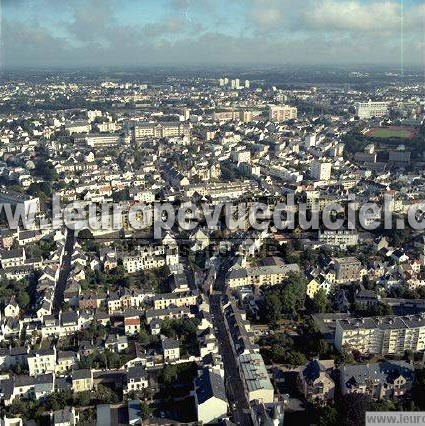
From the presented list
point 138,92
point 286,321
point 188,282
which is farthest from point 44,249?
point 138,92

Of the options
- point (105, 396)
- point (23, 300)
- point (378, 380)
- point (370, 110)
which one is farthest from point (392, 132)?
point (105, 396)

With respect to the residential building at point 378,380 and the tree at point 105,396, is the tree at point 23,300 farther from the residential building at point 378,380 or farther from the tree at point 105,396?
the residential building at point 378,380

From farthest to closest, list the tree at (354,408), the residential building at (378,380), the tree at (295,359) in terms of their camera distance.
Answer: the tree at (295,359) < the residential building at (378,380) < the tree at (354,408)

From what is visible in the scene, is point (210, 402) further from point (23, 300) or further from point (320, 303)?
point (23, 300)

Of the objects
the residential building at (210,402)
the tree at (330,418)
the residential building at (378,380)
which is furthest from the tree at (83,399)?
the residential building at (378,380)

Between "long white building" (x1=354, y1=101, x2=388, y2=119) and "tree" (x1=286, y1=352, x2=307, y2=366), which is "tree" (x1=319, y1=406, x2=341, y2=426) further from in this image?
"long white building" (x1=354, y1=101, x2=388, y2=119)

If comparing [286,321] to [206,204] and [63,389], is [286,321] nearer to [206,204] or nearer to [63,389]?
[63,389]

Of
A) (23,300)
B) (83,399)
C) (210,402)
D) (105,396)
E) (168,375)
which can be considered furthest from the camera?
(23,300)

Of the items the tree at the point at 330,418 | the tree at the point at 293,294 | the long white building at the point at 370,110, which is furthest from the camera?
the long white building at the point at 370,110

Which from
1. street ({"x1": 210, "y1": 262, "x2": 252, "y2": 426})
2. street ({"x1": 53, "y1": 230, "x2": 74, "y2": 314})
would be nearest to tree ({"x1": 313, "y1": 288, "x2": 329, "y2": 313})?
street ({"x1": 210, "y1": 262, "x2": 252, "y2": 426})
